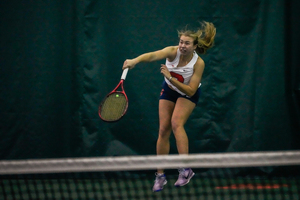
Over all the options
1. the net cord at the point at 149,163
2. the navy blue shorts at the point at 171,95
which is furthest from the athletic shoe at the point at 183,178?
the net cord at the point at 149,163

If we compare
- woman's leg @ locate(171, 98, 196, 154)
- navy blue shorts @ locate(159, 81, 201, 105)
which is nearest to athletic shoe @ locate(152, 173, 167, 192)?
woman's leg @ locate(171, 98, 196, 154)

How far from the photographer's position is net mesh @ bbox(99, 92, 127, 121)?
329cm

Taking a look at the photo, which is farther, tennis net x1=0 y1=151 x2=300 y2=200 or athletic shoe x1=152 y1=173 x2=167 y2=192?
athletic shoe x1=152 y1=173 x2=167 y2=192

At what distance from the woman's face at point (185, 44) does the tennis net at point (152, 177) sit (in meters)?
0.92

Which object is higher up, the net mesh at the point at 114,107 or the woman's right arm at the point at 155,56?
the woman's right arm at the point at 155,56

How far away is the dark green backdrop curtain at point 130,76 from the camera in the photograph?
4.22m

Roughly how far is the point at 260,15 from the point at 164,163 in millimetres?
2622

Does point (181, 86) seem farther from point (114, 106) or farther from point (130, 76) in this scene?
point (130, 76)

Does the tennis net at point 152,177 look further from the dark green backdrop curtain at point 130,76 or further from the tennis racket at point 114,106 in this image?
the tennis racket at point 114,106

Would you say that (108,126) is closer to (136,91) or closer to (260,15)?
(136,91)

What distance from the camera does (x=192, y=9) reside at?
422cm

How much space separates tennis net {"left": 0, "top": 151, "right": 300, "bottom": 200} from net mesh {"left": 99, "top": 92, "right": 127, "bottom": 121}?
441mm

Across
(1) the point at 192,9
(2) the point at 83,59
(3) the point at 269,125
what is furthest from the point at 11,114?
(3) the point at 269,125

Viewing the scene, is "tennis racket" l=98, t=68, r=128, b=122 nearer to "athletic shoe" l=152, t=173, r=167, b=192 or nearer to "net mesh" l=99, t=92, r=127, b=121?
"net mesh" l=99, t=92, r=127, b=121
